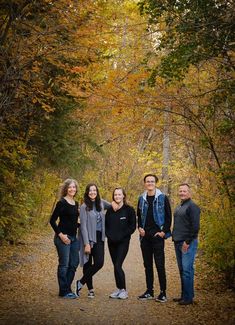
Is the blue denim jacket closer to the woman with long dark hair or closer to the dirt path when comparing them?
the woman with long dark hair

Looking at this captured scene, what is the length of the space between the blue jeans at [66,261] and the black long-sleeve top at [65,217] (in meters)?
0.14

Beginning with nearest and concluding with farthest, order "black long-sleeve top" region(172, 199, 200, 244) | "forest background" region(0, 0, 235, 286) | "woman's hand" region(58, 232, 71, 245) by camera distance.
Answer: "black long-sleeve top" region(172, 199, 200, 244) → "woman's hand" region(58, 232, 71, 245) → "forest background" region(0, 0, 235, 286)

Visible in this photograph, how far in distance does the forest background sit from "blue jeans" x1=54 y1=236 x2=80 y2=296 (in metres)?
2.37

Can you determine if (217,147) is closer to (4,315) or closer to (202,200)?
(202,200)

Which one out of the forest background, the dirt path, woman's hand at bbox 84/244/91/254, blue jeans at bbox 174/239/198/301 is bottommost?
the dirt path

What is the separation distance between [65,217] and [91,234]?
52 cm

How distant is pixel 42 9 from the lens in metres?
8.85

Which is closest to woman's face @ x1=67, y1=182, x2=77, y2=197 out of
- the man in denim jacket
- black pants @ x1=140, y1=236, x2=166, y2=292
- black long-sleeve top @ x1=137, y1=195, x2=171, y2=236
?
the man in denim jacket

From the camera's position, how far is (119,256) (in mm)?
6691

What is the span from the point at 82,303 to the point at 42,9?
6.29 meters

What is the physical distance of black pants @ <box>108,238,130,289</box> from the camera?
6.66 meters

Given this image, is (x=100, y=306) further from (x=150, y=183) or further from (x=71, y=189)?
(x=150, y=183)

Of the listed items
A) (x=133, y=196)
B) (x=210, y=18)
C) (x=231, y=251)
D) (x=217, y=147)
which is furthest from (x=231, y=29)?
(x=133, y=196)

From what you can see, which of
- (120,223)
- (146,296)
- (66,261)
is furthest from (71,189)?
(146,296)
